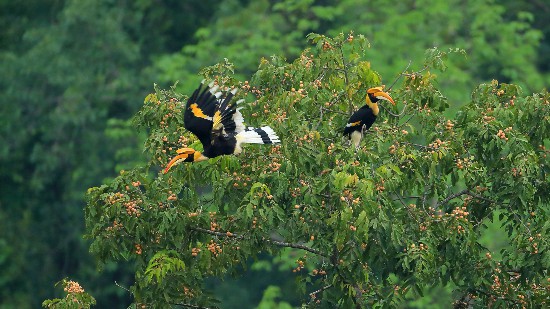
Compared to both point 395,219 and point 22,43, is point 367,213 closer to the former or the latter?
point 395,219

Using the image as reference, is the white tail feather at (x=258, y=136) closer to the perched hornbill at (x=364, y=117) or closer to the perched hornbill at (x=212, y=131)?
the perched hornbill at (x=212, y=131)

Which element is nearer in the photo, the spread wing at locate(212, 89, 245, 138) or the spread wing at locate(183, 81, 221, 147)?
the spread wing at locate(183, 81, 221, 147)

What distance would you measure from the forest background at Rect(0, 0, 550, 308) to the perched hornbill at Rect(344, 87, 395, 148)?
14.7 metres

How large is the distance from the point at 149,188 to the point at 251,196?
3.16ft

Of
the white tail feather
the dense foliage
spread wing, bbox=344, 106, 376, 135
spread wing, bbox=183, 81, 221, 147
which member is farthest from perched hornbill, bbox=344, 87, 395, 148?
spread wing, bbox=183, 81, 221, 147

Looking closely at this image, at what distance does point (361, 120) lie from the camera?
11.8 m

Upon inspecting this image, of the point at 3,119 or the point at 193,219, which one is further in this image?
the point at 3,119

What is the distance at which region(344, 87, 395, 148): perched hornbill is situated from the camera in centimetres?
1178

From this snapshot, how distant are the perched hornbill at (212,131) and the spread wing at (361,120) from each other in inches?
27.6

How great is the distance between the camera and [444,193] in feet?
41.9

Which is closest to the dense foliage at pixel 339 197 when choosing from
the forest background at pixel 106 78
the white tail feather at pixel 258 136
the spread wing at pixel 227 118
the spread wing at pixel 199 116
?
the white tail feather at pixel 258 136

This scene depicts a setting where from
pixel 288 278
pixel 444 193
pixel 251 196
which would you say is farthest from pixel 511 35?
pixel 251 196

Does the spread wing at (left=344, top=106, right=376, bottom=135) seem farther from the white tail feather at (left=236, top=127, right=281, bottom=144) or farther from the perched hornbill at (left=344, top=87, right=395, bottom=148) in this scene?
the white tail feather at (left=236, top=127, right=281, bottom=144)

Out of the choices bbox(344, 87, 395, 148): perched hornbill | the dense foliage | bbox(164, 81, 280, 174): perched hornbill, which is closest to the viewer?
the dense foliage
